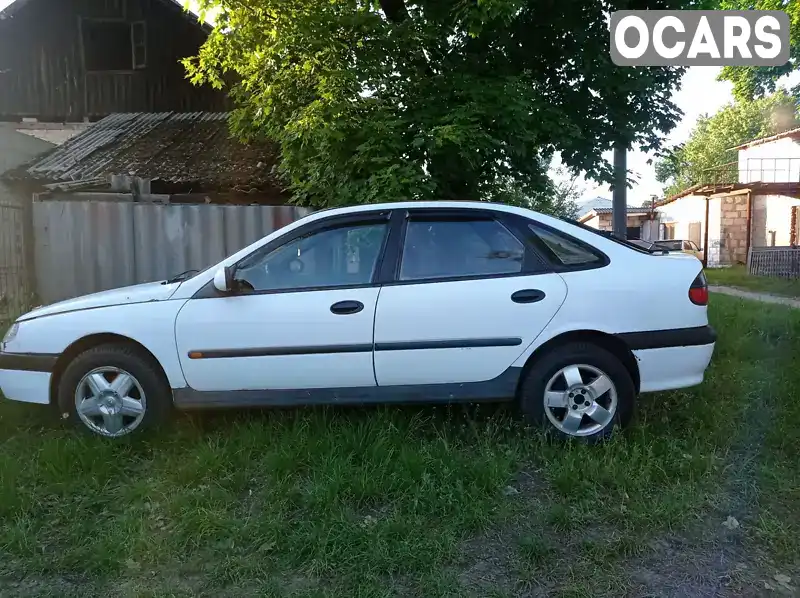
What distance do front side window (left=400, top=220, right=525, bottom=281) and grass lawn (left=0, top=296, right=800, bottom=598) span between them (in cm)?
98

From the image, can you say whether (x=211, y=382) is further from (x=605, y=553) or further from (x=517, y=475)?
(x=605, y=553)

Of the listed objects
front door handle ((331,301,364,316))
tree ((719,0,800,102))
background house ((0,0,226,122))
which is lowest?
front door handle ((331,301,364,316))

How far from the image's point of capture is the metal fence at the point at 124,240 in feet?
26.1

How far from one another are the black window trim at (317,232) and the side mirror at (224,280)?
0.06 metres

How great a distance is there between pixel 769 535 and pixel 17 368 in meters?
4.37

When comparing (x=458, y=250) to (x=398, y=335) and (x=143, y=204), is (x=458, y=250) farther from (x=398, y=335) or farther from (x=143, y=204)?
(x=143, y=204)

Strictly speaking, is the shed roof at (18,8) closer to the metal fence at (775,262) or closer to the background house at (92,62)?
the background house at (92,62)

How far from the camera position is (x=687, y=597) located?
97.9 inches

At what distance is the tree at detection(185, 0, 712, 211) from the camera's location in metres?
6.64

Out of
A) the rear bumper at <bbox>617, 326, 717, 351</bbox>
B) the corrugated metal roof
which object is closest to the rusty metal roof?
the rear bumper at <bbox>617, 326, 717, 351</bbox>

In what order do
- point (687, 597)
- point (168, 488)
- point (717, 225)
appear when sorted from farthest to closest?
point (717, 225), point (168, 488), point (687, 597)

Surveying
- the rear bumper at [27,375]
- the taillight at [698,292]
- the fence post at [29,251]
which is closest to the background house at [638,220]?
the fence post at [29,251]

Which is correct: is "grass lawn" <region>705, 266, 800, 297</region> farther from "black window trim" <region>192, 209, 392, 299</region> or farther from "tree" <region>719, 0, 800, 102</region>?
"black window trim" <region>192, 209, 392, 299</region>

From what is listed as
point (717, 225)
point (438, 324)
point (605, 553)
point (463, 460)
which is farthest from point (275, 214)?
point (717, 225)
